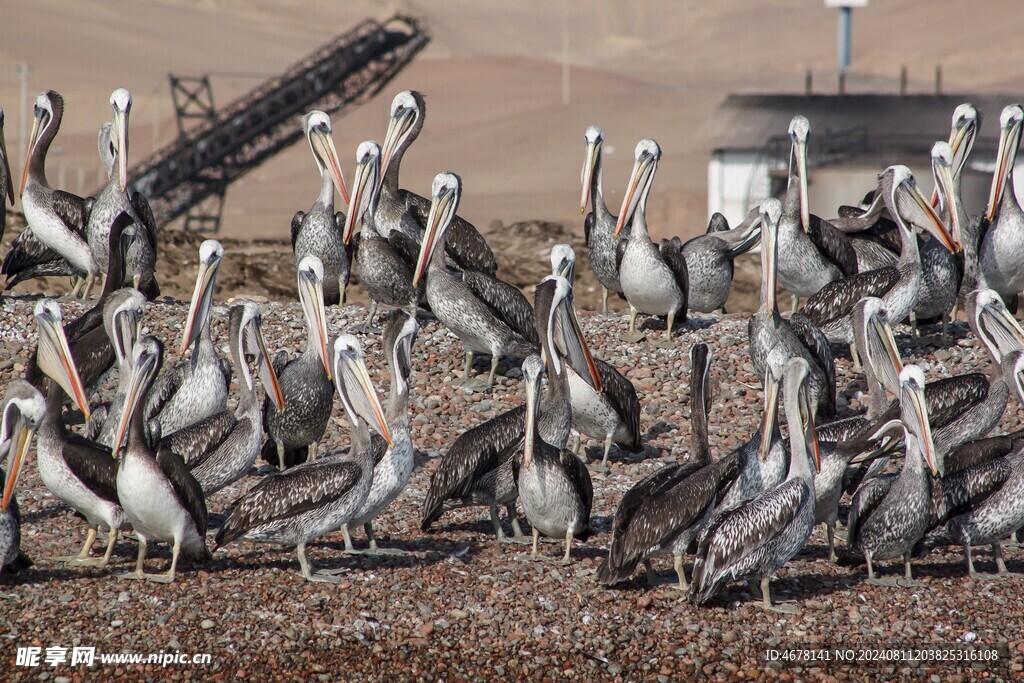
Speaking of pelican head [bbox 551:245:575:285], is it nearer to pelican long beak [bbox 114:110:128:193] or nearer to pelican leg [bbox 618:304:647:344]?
pelican leg [bbox 618:304:647:344]

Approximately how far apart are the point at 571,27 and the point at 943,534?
108416mm

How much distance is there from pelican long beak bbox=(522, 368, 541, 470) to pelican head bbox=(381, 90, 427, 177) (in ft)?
19.2

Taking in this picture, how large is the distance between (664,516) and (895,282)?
4.92 metres

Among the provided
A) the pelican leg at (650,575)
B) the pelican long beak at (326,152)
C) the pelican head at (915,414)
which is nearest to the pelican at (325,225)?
the pelican long beak at (326,152)

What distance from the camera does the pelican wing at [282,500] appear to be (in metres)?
7.05

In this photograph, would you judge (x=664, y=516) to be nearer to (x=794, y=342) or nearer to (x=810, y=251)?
(x=794, y=342)

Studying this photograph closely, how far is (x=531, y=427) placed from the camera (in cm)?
733

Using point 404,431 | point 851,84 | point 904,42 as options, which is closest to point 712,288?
point 404,431

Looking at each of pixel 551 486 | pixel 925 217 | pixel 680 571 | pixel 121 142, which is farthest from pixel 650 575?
pixel 121 142

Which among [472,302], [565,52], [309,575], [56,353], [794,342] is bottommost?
[309,575]

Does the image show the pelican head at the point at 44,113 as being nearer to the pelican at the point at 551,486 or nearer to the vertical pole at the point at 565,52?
the pelican at the point at 551,486

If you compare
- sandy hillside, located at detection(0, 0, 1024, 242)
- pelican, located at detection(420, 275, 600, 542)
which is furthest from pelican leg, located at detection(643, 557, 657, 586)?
sandy hillside, located at detection(0, 0, 1024, 242)

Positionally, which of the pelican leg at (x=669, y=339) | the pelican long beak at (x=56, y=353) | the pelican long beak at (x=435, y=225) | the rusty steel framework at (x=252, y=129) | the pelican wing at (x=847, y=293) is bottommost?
the pelican long beak at (x=56, y=353)

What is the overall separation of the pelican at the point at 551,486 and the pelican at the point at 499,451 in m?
0.37
